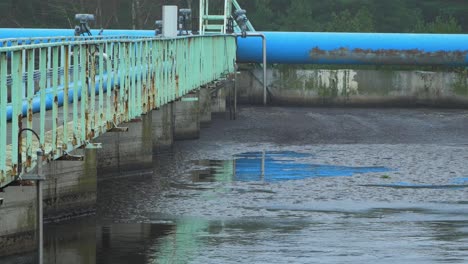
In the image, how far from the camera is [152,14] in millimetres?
77812

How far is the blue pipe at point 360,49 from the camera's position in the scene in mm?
51188

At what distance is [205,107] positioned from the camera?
41.8 meters

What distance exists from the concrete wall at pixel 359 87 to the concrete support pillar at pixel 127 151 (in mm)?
25128

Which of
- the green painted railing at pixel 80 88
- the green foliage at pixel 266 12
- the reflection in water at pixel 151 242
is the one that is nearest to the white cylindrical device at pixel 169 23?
the green painted railing at pixel 80 88

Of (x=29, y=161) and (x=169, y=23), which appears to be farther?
(x=169, y=23)

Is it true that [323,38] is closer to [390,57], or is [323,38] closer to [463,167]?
[390,57]

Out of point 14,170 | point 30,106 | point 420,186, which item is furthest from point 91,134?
point 420,186

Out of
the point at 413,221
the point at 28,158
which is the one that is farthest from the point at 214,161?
the point at 28,158

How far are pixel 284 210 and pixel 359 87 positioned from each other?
103 ft

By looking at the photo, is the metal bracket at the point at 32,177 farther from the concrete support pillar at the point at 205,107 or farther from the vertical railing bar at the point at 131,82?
the concrete support pillar at the point at 205,107

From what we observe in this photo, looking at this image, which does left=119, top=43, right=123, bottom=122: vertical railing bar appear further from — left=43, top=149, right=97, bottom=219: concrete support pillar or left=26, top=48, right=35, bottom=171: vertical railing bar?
left=26, top=48, right=35, bottom=171: vertical railing bar

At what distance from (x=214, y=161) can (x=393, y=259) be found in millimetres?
13772

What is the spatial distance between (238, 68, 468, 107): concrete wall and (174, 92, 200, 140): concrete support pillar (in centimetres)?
1582

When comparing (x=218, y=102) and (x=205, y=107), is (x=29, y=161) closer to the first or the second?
(x=205, y=107)
